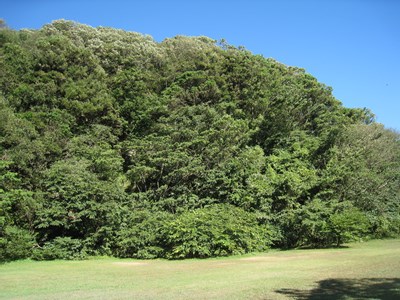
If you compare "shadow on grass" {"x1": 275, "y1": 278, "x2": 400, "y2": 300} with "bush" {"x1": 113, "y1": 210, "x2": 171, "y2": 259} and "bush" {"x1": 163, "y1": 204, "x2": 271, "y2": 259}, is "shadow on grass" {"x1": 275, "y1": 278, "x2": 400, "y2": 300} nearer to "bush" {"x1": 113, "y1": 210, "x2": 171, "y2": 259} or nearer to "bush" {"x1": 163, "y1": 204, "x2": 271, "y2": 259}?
"bush" {"x1": 163, "y1": 204, "x2": 271, "y2": 259}

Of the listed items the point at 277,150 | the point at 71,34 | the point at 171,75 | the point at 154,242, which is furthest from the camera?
the point at 71,34

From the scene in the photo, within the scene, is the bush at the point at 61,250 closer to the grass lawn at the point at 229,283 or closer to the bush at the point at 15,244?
the bush at the point at 15,244

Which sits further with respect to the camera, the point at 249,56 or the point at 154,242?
the point at 249,56

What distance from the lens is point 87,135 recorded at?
1134 inches

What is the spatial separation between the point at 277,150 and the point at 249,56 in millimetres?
13064

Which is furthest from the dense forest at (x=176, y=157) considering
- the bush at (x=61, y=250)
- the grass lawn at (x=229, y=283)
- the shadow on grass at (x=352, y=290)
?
the shadow on grass at (x=352, y=290)

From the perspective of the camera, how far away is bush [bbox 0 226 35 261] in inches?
748

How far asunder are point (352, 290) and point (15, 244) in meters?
17.3

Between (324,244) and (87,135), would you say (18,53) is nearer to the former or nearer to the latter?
(87,135)

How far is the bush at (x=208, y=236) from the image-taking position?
19766 mm

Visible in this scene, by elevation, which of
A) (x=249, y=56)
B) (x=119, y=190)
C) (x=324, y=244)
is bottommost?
(x=324, y=244)

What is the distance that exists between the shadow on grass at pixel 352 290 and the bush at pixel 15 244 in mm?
15640

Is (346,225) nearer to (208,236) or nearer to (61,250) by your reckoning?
(208,236)

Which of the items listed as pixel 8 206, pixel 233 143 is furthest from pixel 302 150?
pixel 8 206
